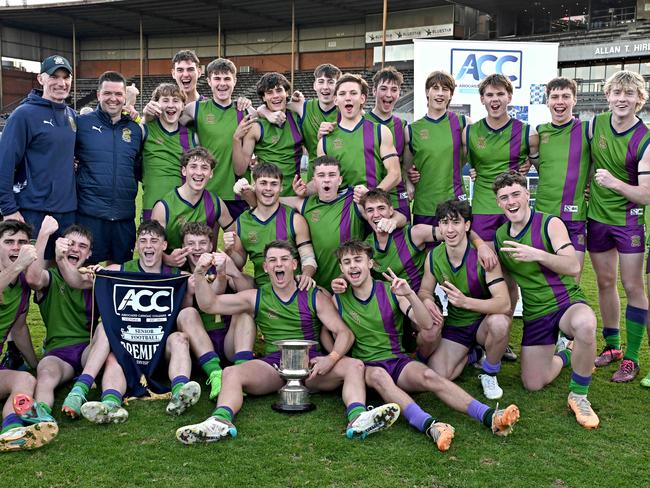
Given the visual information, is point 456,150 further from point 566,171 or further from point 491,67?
point 491,67

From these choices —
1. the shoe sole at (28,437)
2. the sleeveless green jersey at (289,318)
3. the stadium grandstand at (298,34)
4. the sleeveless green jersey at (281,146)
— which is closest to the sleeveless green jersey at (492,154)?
the sleeveless green jersey at (281,146)

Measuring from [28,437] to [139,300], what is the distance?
1.13m

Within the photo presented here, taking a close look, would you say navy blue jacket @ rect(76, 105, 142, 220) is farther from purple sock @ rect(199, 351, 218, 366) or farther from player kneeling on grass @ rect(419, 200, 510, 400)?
player kneeling on grass @ rect(419, 200, 510, 400)

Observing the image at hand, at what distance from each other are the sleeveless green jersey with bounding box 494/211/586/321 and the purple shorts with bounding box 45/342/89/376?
279 centimetres

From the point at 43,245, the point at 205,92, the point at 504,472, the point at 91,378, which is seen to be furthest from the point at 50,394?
the point at 205,92

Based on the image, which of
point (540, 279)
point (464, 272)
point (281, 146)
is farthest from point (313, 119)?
point (540, 279)

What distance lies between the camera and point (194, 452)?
3303mm

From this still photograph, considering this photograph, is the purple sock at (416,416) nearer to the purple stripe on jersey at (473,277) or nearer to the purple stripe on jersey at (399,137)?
the purple stripe on jersey at (473,277)

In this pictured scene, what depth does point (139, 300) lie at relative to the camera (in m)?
4.21

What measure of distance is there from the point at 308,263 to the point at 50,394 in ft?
5.82

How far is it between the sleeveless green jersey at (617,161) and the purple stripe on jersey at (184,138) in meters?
3.00

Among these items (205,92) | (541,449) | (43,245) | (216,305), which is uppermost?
(205,92)

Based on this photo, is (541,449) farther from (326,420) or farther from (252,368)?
(252,368)

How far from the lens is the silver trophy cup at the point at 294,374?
12.5 feet
